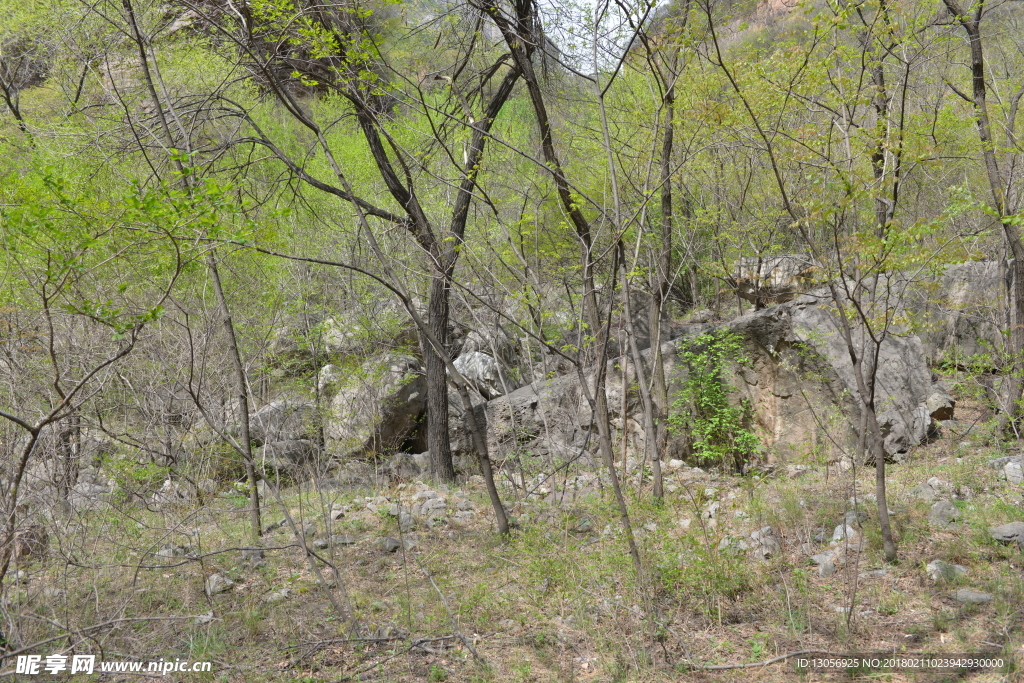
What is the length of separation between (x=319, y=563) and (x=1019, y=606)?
4.89 m

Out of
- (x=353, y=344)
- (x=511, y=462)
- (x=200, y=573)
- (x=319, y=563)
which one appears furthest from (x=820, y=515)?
(x=353, y=344)

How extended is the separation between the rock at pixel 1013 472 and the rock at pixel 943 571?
2115 mm

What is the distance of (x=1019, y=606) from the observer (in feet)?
11.6

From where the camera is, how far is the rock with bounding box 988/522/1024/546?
4.29 metres

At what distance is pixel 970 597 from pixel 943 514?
1.37 meters

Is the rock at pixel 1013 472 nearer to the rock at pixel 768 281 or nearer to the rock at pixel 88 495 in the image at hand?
the rock at pixel 768 281

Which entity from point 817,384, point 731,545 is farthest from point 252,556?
point 817,384

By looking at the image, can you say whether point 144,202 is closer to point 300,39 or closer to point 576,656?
point 300,39

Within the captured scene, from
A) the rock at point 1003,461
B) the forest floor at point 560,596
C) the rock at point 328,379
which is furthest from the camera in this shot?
the rock at point 328,379

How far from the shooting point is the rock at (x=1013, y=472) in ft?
18.4

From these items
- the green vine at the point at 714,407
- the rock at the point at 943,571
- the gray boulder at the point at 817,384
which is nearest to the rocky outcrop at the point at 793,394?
the gray boulder at the point at 817,384

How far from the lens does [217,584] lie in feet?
15.5

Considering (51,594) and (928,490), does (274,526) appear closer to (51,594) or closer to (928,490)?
(51,594)

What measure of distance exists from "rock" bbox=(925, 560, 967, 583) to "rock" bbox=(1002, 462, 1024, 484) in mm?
2115
